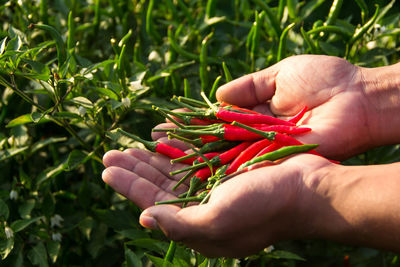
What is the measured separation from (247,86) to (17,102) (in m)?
1.56

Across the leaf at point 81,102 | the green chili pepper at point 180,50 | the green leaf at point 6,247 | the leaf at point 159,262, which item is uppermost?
the green chili pepper at point 180,50

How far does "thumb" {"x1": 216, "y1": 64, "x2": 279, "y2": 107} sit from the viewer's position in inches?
106

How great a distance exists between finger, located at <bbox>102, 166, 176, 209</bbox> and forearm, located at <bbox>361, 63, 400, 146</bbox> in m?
1.24

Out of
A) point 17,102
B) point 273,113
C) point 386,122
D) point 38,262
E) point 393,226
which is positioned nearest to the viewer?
point 393,226

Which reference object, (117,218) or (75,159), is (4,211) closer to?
(75,159)

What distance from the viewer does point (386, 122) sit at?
104 inches

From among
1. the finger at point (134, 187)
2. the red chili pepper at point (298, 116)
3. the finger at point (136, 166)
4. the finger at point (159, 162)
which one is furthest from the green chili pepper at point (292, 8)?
the finger at point (134, 187)

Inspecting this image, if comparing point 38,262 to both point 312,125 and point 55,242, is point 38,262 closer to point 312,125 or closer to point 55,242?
point 55,242

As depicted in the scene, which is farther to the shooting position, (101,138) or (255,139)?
(101,138)

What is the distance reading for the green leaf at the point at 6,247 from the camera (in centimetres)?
234

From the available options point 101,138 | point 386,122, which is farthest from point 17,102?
point 386,122

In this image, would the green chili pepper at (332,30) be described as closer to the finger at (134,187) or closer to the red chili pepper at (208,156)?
the red chili pepper at (208,156)

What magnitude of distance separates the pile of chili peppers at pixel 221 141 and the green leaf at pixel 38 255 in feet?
2.44

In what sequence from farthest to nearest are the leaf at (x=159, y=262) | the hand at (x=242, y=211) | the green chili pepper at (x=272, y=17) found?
the green chili pepper at (x=272, y=17), the leaf at (x=159, y=262), the hand at (x=242, y=211)
